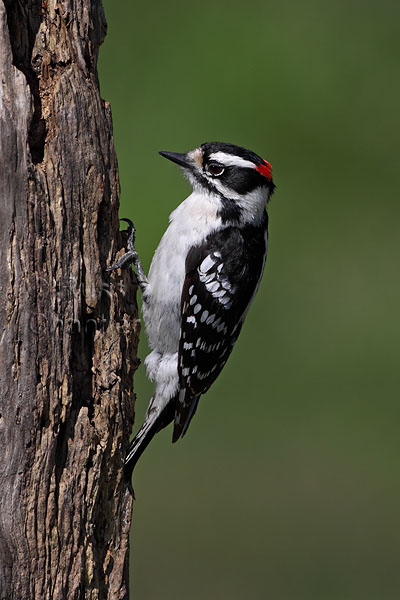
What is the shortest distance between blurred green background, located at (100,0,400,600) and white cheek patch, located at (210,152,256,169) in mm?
3736

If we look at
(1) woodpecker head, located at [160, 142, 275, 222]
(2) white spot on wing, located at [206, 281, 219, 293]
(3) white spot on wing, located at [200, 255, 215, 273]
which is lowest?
(2) white spot on wing, located at [206, 281, 219, 293]

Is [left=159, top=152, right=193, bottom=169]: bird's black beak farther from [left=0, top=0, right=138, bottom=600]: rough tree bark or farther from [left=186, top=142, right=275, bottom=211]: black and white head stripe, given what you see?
[left=0, top=0, right=138, bottom=600]: rough tree bark

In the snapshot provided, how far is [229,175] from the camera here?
18.1 ft

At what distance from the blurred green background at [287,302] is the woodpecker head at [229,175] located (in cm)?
355

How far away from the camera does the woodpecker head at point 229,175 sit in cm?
552

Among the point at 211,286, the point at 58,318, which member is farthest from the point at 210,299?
the point at 58,318

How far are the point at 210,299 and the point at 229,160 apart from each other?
73 centimetres

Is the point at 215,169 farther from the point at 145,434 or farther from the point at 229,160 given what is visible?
the point at 145,434

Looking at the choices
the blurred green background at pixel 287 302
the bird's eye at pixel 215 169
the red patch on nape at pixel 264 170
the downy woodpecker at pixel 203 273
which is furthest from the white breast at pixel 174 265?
the blurred green background at pixel 287 302

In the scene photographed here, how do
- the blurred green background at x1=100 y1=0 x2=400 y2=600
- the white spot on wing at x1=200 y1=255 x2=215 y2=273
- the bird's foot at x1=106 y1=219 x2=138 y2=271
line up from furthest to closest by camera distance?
the blurred green background at x1=100 y1=0 x2=400 y2=600 < the white spot on wing at x1=200 y1=255 x2=215 y2=273 < the bird's foot at x1=106 y1=219 x2=138 y2=271

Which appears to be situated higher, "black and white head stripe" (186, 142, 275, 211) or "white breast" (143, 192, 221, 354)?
"black and white head stripe" (186, 142, 275, 211)

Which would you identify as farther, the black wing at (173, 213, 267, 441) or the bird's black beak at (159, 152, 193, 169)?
the bird's black beak at (159, 152, 193, 169)

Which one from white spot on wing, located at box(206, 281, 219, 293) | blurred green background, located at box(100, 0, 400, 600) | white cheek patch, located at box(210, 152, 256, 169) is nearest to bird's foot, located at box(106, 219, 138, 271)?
white spot on wing, located at box(206, 281, 219, 293)

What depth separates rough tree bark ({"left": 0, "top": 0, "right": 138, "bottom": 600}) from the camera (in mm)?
4145
